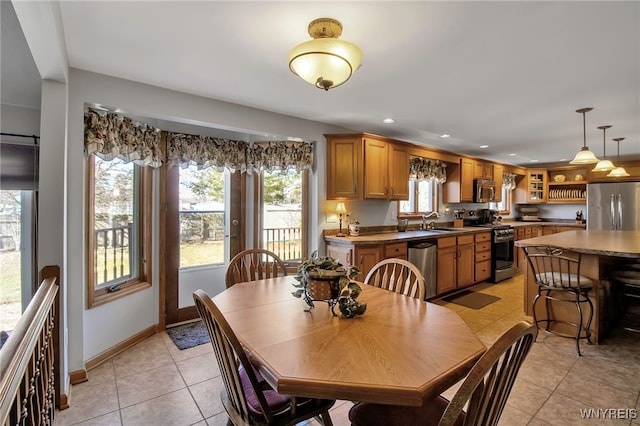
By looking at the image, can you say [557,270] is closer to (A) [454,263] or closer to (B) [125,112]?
(A) [454,263]

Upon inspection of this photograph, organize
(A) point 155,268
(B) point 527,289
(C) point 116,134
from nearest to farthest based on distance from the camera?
(C) point 116,134
(A) point 155,268
(B) point 527,289

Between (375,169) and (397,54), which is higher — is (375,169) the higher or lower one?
the lower one

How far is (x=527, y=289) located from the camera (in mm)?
3449

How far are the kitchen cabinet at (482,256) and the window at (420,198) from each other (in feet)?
2.94

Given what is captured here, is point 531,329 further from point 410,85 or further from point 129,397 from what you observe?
point 129,397

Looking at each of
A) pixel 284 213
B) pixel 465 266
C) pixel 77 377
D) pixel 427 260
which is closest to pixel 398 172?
pixel 427 260

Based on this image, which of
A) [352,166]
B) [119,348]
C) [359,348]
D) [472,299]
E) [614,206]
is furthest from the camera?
[614,206]

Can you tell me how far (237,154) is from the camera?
3.52 metres

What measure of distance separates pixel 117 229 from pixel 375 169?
2.91 metres

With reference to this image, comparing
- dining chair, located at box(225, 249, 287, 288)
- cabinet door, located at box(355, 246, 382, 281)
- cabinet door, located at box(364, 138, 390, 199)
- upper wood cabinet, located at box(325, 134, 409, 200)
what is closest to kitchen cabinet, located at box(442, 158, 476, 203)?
cabinet door, located at box(364, 138, 390, 199)

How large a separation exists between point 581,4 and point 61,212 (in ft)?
10.5

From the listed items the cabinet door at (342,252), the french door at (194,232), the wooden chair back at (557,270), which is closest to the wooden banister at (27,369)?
the french door at (194,232)

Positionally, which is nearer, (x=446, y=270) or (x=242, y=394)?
(x=242, y=394)

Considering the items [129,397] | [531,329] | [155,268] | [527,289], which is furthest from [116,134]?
[527,289]
